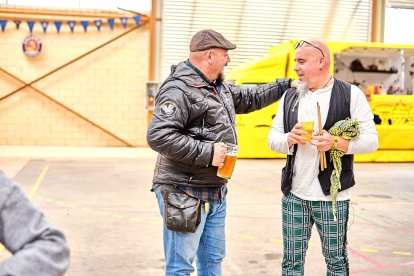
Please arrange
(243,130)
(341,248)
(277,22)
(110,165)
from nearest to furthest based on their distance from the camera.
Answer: (341,248)
(110,165)
(243,130)
(277,22)

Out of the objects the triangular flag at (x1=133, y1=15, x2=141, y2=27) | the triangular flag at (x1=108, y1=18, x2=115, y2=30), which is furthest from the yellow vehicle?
the triangular flag at (x1=108, y1=18, x2=115, y2=30)

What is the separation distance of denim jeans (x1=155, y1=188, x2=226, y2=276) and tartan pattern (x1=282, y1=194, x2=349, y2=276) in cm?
38

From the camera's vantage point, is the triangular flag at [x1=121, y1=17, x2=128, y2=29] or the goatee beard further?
the triangular flag at [x1=121, y1=17, x2=128, y2=29]

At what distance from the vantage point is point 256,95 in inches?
141

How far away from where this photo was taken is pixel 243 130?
39.7 ft

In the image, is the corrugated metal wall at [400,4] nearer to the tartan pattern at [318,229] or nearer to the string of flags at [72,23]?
the string of flags at [72,23]

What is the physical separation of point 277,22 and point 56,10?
20.0 feet

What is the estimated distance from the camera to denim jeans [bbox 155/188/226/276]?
2998mm

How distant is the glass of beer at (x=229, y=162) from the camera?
2.96 m

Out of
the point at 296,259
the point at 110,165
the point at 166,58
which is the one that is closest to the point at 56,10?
the point at 166,58

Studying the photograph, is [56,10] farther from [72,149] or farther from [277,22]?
[277,22]

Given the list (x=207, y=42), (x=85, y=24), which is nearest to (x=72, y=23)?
(x=85, y=24)

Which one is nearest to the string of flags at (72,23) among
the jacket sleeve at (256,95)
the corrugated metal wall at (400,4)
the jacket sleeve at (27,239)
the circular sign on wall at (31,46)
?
the circular sign on wall at (31,46)

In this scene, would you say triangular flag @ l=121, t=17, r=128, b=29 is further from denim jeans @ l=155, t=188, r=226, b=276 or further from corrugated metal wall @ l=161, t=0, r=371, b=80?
denim jeans @ l=155, t=188, r=226, b=276
